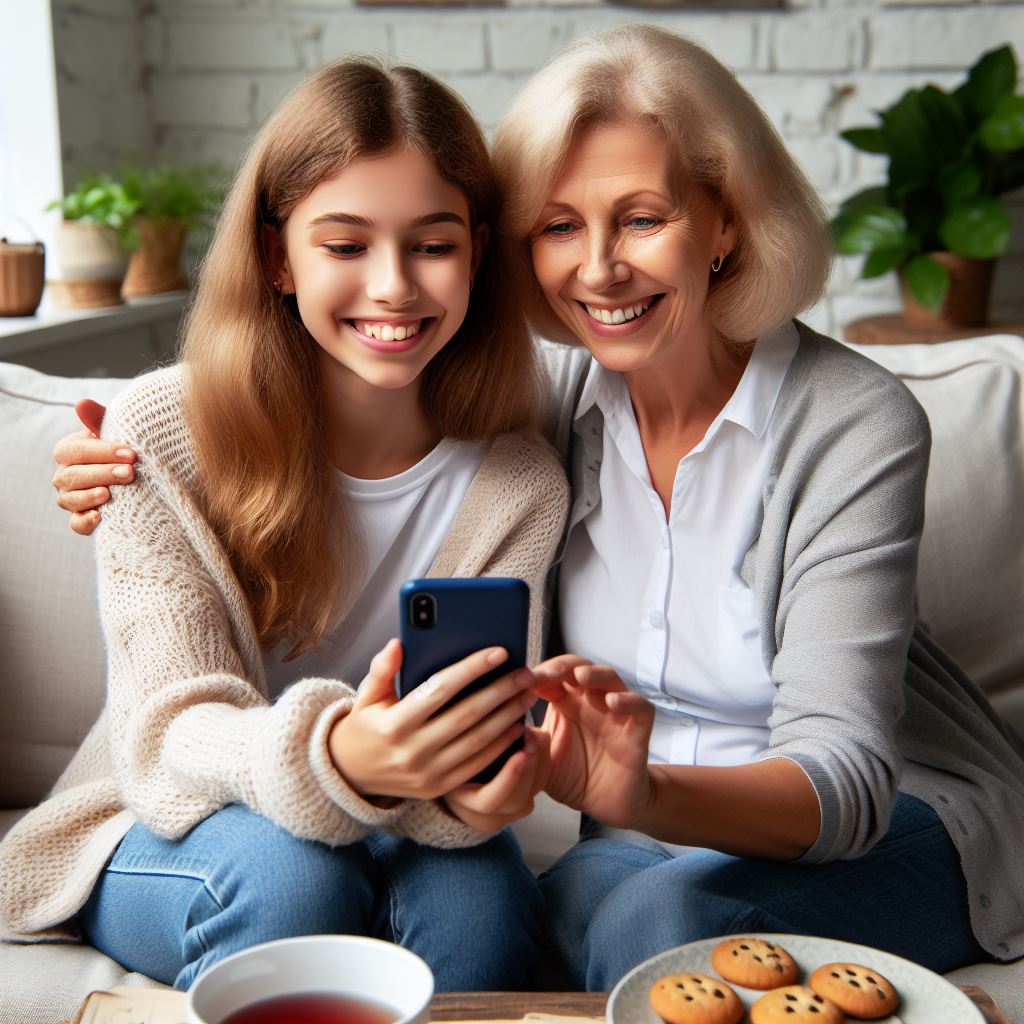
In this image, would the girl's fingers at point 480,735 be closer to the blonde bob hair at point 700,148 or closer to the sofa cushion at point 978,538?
the blonde bob hair at point 700,148

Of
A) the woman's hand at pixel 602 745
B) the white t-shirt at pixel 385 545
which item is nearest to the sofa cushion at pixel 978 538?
the white t-shirt at pixel 385 545

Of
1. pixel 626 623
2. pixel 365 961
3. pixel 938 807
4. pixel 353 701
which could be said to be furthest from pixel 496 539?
pixel 365 961

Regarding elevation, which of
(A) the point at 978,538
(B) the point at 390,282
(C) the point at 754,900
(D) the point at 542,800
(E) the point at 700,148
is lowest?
(D) the point at 542,800

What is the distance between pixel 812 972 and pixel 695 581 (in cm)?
51

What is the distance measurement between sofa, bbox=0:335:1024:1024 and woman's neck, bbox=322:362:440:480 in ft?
1.15

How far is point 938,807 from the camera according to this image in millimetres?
1214

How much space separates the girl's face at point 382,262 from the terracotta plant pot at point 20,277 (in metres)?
1.11

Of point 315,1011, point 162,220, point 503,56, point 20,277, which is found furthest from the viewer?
point 503,56

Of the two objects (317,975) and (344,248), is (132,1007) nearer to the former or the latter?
(317,975)

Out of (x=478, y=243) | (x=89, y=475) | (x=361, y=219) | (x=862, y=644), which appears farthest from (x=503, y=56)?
(x=862, y=644)

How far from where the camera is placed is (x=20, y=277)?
2.19 m

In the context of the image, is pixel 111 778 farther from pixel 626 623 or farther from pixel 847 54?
pixel 847 54

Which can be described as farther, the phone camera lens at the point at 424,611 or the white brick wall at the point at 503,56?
the white brick wall at the point at 503,56

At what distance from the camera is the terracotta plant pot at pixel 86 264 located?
2369 millimetres
